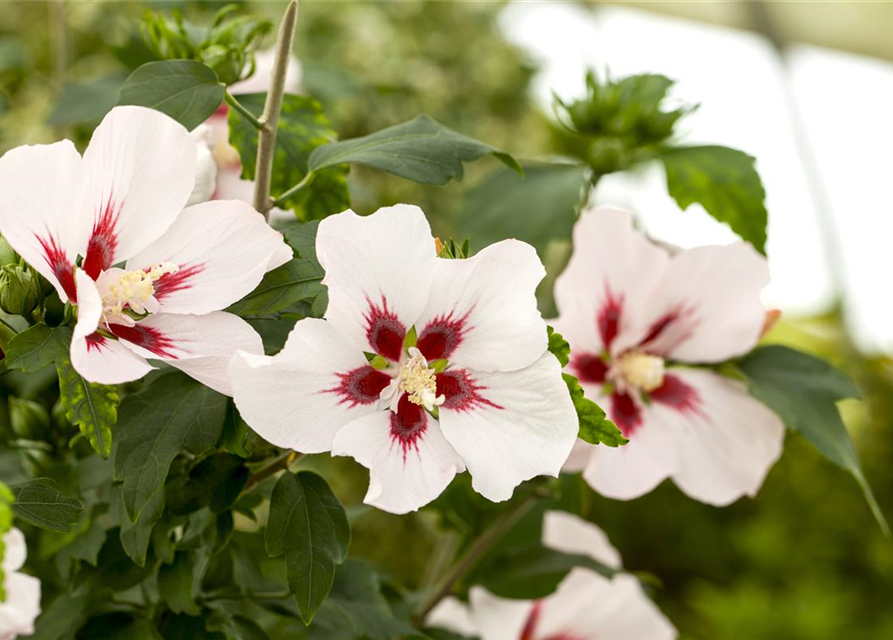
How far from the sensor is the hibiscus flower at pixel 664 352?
1.85 ft

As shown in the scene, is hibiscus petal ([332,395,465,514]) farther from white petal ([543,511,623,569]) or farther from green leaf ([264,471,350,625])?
white petal ([543,511,623,569])

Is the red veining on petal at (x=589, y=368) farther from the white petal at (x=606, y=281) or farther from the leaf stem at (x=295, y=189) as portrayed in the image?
the leaf stem at (x=295, y=189)

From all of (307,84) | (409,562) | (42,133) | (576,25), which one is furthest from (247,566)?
(576,25)

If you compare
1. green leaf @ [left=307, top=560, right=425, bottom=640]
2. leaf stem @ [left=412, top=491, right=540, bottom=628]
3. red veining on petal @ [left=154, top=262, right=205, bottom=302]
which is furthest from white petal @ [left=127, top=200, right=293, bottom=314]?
leaf stem @ [left=412, top=491, right=540, bottom=628]

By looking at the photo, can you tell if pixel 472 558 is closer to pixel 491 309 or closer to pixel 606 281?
pixel 606 281

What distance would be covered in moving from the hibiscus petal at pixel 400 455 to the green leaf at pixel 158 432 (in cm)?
7

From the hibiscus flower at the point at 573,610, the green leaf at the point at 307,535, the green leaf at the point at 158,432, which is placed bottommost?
the hibiscus flower at the point at 573,610

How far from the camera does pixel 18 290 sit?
15.6 inches

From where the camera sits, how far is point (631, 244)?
574 millimetres

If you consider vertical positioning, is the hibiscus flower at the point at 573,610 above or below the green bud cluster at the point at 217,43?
Answer: below

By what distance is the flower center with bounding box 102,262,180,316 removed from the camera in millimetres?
409

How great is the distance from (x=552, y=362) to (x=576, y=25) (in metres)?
3.67

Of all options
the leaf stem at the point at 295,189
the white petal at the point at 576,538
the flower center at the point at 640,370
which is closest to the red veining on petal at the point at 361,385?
the leaf stem at the point at 295,189

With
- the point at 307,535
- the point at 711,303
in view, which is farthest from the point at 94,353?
the point at 711,303
